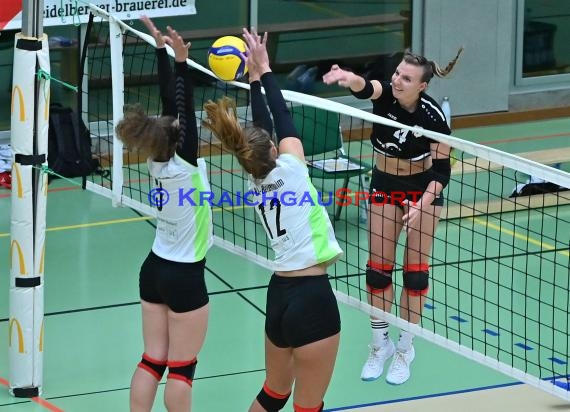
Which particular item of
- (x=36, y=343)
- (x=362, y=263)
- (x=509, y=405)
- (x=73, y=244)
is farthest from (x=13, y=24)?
(x=509, y=405)

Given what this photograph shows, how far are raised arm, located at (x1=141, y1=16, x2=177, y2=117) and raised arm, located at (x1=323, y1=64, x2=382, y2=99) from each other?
977 mm

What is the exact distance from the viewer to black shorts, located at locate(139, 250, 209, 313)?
217 inches

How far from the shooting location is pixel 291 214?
17.6 ft

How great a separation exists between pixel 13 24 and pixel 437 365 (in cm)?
563

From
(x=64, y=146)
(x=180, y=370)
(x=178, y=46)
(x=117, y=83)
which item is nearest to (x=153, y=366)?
(x=180, y=370)

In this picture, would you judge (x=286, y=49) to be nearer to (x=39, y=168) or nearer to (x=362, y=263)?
(x=362, y=263)

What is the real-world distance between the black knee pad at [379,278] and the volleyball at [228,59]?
1444 millimetres

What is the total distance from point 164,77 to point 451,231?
460cm

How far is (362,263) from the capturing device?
902cm

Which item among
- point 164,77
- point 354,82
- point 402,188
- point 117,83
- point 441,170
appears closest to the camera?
point 164,77

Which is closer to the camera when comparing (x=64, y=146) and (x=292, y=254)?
(x=292, y=254)

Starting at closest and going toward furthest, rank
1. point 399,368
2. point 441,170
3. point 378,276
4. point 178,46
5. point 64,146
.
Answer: point 178,46, point 441,170, point 378,276, point 399,368, point 64,146

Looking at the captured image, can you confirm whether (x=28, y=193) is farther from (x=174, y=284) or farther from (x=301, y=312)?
(x=301, y=312)

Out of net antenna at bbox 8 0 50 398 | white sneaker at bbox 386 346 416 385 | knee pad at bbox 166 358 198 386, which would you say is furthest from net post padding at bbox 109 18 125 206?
white sneaker at bbox 386 346 416 385
